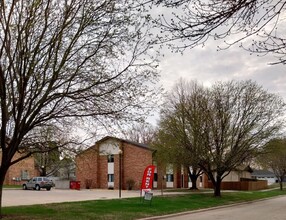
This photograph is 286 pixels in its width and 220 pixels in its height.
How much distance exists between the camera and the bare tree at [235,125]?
122ft

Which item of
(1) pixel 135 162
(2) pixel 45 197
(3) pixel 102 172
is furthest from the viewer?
(3) pixel 102 172

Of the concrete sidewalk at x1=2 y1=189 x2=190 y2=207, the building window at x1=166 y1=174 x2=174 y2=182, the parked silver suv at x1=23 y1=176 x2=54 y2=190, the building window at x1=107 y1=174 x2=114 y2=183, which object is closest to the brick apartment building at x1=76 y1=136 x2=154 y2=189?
the building window at x1=107 y1=174 x2=114 y2=183

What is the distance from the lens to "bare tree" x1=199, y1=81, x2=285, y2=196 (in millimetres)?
37125

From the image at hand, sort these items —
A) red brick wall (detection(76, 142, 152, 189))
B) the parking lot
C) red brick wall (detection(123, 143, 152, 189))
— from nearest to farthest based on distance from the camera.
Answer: the parking lot < red brick wall (detection(123, 143, 152, 189)) < red brick wall (detection(76, 142, 152, 189))

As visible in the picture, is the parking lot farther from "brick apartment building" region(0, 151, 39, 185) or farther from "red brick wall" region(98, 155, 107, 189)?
"brick apartment building" region(0, 151, 39, 185)

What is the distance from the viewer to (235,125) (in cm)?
3753

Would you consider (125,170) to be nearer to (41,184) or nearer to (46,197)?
(41,184)

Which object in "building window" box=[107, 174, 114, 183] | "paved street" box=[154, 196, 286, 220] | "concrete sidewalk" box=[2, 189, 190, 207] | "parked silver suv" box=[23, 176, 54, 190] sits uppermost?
"building window" box=[107, 174, 114, 183]

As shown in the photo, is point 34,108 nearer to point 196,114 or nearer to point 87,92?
point 87,92

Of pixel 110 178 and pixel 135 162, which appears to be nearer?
pixel 135 162

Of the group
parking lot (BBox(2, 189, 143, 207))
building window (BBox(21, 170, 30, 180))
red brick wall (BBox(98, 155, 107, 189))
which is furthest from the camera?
building window (BBox(21, 170, 30, 180))

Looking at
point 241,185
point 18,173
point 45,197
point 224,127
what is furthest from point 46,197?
point 241,185

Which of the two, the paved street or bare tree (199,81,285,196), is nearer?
the paved street

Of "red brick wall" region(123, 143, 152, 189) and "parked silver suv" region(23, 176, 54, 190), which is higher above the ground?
"red brick wall" region(123, 143, 152, 189)
